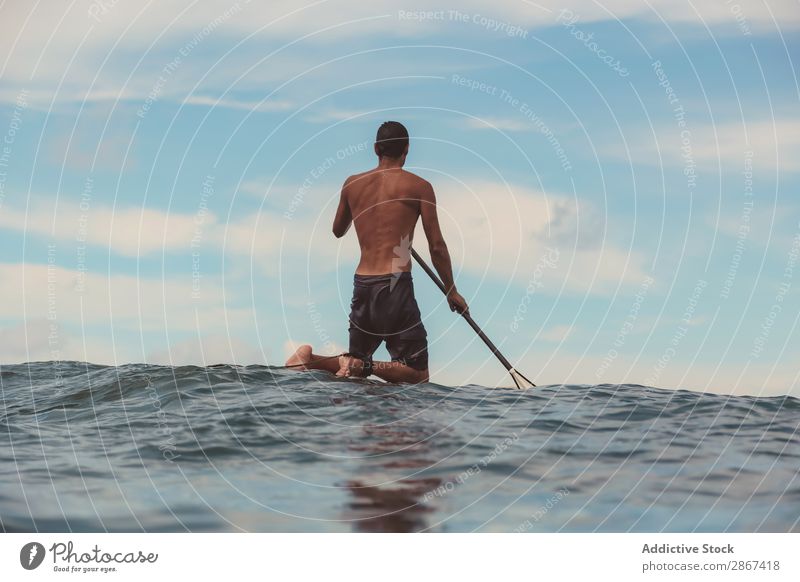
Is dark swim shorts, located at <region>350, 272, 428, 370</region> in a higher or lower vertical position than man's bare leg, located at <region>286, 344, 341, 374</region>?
higher

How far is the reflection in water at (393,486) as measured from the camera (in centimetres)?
545

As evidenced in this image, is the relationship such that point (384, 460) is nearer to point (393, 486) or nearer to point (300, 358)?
point (393, 486)

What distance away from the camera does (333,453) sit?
700cm

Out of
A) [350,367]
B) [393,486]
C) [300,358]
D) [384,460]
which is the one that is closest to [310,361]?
[300,358]

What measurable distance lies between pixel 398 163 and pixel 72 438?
494 centimetres

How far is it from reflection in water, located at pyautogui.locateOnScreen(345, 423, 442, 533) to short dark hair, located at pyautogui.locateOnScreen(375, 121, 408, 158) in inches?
153

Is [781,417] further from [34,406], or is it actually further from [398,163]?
[34,406]

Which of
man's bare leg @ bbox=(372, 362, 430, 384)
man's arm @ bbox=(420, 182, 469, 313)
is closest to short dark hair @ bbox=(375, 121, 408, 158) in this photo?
man's arm @ bbox=(420, 182, 469, 313)

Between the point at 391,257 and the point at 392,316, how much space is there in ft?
2.47

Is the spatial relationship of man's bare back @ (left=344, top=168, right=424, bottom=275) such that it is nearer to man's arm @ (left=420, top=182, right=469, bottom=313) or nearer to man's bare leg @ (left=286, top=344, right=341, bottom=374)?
man's arm @ (left=420, top=182, right=469, bottom=313)

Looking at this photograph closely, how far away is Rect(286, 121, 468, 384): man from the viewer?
10258 mm

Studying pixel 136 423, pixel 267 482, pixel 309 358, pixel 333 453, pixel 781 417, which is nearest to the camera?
pixel 267 482
